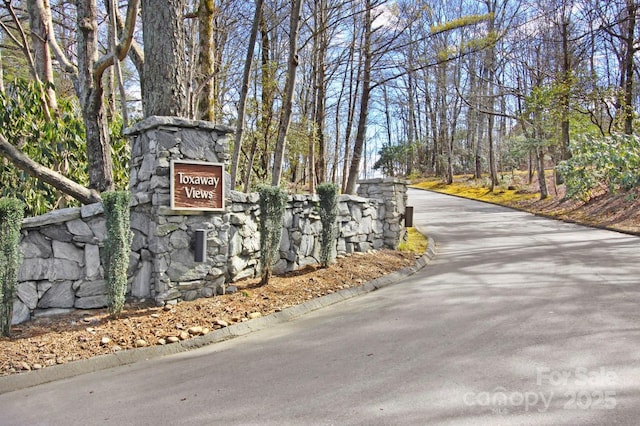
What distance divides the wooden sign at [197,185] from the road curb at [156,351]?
161 cm

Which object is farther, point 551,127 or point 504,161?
point 504,161

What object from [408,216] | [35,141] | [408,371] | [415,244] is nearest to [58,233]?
[35,141]

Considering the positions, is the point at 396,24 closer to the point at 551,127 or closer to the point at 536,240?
the point at 536,240

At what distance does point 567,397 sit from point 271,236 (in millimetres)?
4236

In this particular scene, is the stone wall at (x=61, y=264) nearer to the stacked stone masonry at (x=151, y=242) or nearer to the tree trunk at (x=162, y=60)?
the stacked stone masonry at (x=151, y=242)

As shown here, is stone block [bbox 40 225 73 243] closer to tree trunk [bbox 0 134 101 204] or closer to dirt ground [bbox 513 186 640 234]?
tree trunk [bbox 0 134 101 204]

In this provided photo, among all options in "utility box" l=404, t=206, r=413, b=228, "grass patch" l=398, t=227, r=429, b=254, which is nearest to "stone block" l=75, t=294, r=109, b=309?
"grass patch" l=398, t=227, r=429, b=254

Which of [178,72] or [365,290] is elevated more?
[178,72]

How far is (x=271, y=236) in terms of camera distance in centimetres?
625

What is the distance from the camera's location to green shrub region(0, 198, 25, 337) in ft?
13.4

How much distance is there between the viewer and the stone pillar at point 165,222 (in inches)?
204

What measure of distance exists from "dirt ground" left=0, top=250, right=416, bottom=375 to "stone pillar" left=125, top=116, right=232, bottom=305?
0.26 metres

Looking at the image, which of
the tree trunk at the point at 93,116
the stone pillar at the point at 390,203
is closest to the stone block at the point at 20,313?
the tree trunk at the point at 93,116

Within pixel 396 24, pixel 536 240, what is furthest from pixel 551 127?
pixel 536 240
